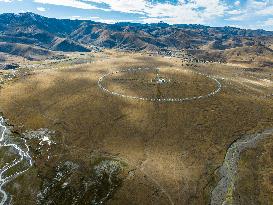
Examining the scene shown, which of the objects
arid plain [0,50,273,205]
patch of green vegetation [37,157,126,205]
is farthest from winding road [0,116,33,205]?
patch of green vegetation [37,157,126,205]

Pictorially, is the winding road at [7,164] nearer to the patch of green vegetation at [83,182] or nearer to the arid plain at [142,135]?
the arid plain at [142,135]

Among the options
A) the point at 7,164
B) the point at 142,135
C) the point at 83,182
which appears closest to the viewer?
the point at 83,182

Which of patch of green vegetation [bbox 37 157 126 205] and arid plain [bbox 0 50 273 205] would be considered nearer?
patch of green vegetation [bbox 37 157 126 205]

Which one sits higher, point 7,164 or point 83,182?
point 83,182

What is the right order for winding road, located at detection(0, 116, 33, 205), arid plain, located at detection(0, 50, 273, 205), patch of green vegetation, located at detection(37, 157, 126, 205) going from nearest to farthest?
patch of green vegetation, located at detection(37, 157, 126, 205) < winding road, located at detection(0, 116, 33, 205) < arid plain, located at detection(0, 50, 273, 205)

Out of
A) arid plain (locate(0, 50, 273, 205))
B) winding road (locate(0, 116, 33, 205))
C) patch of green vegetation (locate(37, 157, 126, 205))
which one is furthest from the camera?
arid plain (locate(0, 50, 273, 205))

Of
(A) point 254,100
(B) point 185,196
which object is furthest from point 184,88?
(B) point 185,196

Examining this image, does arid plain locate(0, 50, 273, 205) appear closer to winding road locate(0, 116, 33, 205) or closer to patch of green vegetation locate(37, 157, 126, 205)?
patch of green vegetation locate(37, 157, 126, 205)

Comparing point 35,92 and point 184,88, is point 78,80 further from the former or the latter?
point 184,88

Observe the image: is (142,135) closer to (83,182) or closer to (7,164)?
(83,182)

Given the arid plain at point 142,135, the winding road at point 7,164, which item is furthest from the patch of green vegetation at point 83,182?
the winding road at point 7,164

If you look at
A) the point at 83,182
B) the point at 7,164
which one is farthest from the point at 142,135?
the point at 7,164
